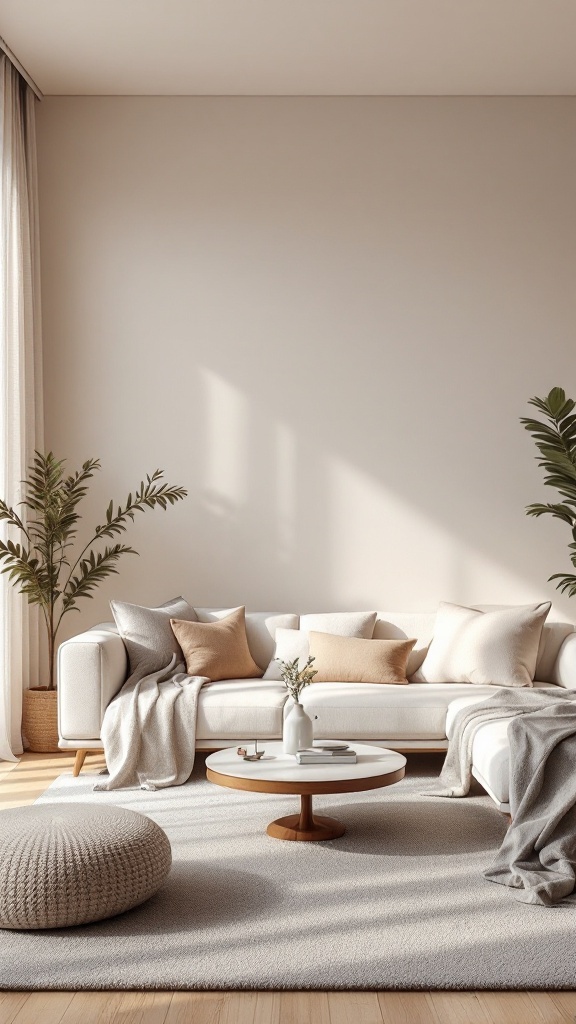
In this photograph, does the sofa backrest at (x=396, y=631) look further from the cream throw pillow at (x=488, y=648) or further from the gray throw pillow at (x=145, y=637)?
the gray throw pillow at (x=145, y=637)

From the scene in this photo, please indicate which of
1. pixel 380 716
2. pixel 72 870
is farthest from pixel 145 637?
pixel 72 870

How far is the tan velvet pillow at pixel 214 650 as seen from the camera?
16.2 feet

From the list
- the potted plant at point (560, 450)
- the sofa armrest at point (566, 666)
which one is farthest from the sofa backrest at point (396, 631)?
the potted plant at point (560, 450)

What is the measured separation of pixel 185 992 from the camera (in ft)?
8.00

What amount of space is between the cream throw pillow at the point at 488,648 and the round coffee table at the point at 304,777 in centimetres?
110

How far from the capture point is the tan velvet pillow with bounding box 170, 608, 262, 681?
4.95 metres

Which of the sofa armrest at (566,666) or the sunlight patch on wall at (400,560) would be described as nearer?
the sofa armrest at (566,666)

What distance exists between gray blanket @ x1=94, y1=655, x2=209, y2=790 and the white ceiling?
3.28 m

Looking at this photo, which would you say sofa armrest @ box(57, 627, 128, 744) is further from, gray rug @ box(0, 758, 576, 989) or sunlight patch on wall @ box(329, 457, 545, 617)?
sunlight patch on wall @ box(329, 457, 545, 617)

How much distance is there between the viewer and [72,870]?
2713 millimetres

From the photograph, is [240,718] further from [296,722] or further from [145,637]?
[296,722]

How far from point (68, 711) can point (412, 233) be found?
10.8ft

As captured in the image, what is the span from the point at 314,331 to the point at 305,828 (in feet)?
9.93

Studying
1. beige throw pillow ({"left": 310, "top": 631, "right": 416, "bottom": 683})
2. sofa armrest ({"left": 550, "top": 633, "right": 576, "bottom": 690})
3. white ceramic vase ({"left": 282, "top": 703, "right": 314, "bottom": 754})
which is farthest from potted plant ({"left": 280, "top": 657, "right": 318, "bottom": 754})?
sofa armrest ({"left": 550, "top": 633, "right": 576, "bottom": 690})
